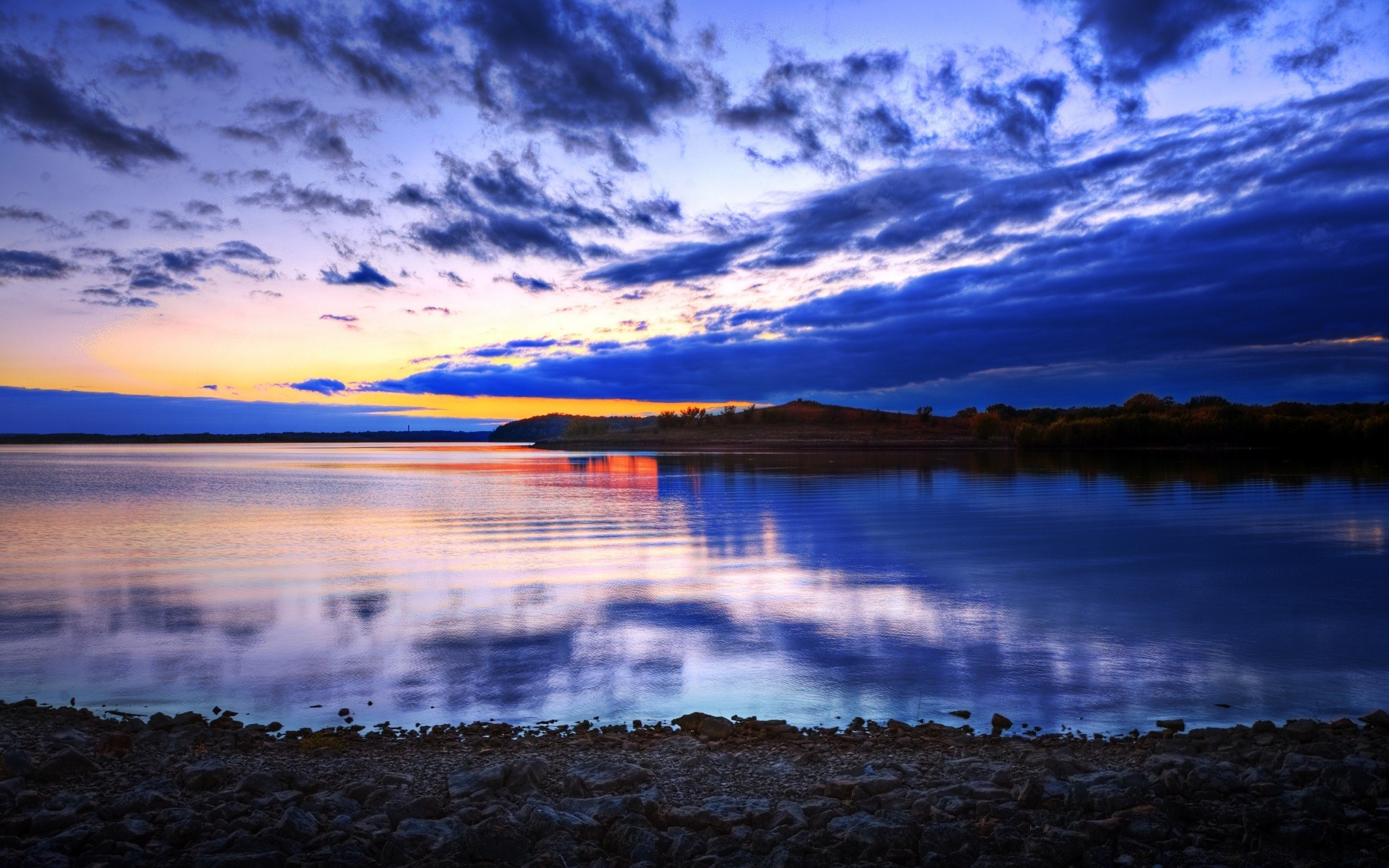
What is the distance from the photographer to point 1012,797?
5.53m

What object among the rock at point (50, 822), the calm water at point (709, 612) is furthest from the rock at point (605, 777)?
the rock at point (50, 822)

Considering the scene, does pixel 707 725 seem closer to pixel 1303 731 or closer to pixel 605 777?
pixel 605 777

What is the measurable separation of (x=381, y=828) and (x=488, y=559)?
12.4 m

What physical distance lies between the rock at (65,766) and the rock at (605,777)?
3.69m

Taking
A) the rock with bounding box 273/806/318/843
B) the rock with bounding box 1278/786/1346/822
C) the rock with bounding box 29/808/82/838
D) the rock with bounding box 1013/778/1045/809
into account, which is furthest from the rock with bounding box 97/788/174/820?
the rock with bounding box 1278/786/1346/822

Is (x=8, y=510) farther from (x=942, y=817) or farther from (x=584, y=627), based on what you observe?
(x=942, y=817)

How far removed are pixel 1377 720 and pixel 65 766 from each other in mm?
10893

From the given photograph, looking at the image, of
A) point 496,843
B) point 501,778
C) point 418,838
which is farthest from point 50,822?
point 496,843

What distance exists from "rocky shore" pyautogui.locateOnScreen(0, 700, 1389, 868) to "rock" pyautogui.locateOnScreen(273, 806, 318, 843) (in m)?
0.01

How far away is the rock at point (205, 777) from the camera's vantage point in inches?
231

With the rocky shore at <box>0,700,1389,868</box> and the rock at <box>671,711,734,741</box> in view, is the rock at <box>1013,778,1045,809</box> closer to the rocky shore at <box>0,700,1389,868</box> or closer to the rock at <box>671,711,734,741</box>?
the rocky shore at <box>0,700,1389,868</box>

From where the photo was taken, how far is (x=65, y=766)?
20.0ft

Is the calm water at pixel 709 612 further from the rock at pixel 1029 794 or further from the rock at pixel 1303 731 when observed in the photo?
the rock at pixel 1029 794

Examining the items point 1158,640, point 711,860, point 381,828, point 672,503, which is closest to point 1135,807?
point 711,860
